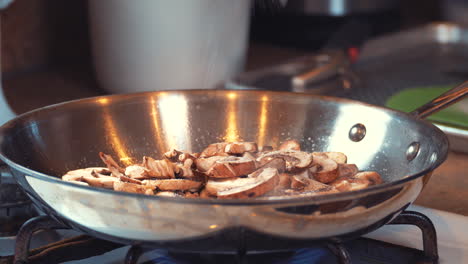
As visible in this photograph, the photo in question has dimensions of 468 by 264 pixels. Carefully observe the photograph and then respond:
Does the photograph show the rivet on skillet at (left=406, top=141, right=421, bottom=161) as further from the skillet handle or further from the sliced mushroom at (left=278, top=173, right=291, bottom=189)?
the sliced mushroom at (left=278, top=173, right=291, bottom=189)

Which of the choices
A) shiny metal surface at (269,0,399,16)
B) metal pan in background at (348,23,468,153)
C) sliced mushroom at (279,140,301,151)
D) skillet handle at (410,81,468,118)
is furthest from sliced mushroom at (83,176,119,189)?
shiny metal surface at (269,0,399,16)

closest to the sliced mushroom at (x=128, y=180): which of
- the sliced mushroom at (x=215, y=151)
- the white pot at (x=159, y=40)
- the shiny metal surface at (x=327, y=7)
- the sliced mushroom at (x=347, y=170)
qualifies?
the sliced mushroom at (x=215, y=151)

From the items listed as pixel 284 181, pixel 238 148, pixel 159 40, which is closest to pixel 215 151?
pixel 238 148

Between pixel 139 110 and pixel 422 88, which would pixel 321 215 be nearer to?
pixel 139 110

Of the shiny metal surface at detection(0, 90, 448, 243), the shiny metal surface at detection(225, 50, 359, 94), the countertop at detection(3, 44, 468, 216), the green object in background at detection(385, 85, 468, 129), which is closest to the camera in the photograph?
the shiny metal surface at detection(0, 90, 448, 243)

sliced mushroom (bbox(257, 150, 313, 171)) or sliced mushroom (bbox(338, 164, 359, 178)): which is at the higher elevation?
sliced mushroom (bbox(257, 150, 313, 171))

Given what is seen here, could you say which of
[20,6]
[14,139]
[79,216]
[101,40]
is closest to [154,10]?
[101,40]

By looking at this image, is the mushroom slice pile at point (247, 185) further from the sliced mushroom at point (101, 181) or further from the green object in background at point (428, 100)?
the green object in background at point (428, 100)
